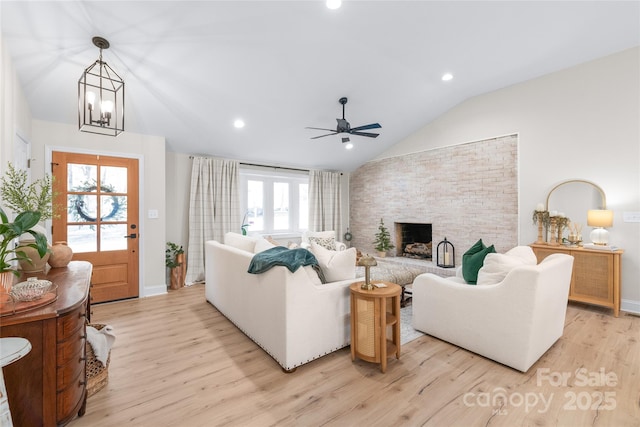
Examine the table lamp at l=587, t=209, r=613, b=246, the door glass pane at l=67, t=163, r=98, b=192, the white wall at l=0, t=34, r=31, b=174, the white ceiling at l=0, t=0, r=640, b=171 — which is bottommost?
the table lamp at l=587, t=209, r=613, b=246

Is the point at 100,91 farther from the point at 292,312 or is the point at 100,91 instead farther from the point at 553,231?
the point at 553,231

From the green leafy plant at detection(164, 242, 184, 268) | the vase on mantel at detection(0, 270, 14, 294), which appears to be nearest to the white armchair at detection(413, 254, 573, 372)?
the vase on mantel at detection(0, 270, 14, 294)

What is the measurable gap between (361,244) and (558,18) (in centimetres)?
513

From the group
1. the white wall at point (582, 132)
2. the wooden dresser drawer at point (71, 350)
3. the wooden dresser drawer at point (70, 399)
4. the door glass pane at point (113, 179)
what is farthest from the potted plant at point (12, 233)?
the white wall at point (582, 132)

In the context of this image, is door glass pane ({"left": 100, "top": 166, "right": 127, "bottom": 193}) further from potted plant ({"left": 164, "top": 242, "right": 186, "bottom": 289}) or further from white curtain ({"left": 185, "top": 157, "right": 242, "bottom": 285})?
potted plant ({"left": 164, "top": 242, "right": 186, "bottom": 289})

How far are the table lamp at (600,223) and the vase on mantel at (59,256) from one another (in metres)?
5.64

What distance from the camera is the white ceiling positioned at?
2.48 meters

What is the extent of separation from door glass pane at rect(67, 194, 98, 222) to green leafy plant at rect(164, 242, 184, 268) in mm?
1224

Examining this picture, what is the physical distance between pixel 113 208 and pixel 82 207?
332 millimetres

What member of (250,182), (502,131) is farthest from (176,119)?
(502,131)

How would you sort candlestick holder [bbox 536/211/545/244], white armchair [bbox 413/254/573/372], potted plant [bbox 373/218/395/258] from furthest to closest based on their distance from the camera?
potted plant [bbox 373/218/395/258] → candlestick holder [bbox 536/211/545/244] → white armchair [bbox 413/254/573/372]

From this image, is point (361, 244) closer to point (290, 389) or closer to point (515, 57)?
point (515, 57)

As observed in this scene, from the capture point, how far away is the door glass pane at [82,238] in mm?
3672

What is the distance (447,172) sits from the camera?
5.25 m
